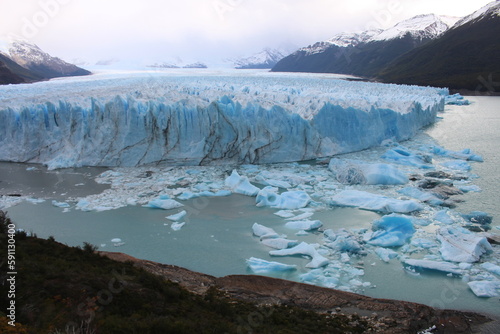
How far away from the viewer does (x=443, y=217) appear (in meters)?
6.98

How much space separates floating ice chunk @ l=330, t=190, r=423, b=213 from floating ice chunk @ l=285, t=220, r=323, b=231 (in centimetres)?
127

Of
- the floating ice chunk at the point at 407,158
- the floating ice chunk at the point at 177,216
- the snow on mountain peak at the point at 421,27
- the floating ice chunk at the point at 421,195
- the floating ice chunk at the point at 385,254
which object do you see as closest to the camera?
the floating ice chunk at the point at 385,254

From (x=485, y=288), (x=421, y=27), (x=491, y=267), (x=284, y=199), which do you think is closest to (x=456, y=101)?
(x=284, y=199)

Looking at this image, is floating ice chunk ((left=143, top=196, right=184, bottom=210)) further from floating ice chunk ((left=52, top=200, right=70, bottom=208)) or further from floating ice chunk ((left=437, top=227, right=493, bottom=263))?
floating ice chunk ((left=437, top=227, right=493, bottom=263))

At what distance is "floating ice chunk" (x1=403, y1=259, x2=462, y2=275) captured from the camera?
5277 millimetres

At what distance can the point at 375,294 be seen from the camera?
484 centimetres

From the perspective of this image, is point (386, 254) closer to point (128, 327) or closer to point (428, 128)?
point (128, 327)

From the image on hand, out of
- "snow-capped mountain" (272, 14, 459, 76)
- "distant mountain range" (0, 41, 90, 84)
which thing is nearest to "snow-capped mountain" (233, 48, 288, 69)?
→ "snow-capped mountain" (272, 14, 459, 76)

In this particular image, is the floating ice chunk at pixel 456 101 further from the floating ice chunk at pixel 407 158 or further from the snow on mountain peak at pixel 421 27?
the snow on mountain peak at pixel 421 27

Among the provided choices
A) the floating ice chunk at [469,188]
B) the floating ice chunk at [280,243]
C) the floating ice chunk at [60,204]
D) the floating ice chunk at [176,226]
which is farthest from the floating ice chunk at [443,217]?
the floating ice chunk at [60,204]

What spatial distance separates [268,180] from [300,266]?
4.14 m

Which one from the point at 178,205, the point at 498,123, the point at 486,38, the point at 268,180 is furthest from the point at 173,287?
the point at 486,38

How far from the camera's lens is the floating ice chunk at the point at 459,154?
1114 cm

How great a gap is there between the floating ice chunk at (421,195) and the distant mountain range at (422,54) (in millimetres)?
28781
